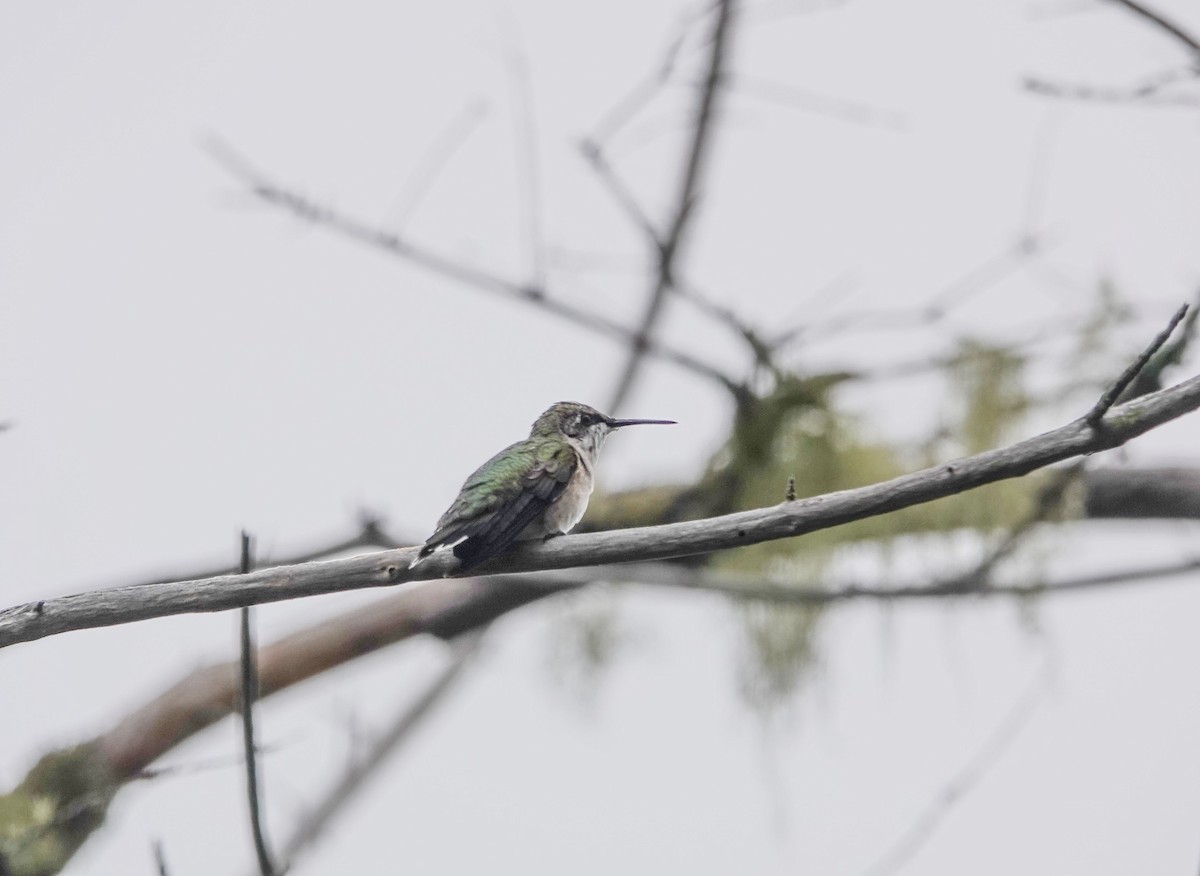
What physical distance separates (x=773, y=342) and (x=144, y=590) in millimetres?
2871

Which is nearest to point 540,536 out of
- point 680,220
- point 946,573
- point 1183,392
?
point 1183,392

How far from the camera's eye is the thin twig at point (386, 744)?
4.59m

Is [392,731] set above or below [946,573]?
below

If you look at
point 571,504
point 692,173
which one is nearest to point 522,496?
point 571,504

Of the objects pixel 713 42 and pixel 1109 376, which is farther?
pixel 1109 376

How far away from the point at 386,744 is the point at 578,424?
3.22 meters

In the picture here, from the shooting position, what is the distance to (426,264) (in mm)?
4266

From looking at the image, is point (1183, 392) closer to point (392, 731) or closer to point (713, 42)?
point (713, 42)

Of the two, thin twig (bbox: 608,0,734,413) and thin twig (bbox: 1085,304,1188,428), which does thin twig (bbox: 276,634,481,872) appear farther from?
thin twig (bbox: 1085,304,1188,428)

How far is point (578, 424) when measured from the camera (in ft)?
12.2

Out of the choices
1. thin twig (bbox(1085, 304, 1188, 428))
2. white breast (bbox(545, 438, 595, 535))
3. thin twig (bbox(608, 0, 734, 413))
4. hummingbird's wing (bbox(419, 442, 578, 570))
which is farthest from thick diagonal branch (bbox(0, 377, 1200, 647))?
thin twig (bbox(608, 0, 734, 413))

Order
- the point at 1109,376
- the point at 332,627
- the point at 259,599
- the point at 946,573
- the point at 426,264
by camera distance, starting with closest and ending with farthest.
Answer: the point at 259,599 → the point at 426,264 → the point at 1109,376 → the point at 946,573 → the point at 332,627

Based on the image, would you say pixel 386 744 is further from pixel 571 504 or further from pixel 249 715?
pixel 249 715

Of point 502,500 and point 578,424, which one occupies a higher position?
point 578,424
